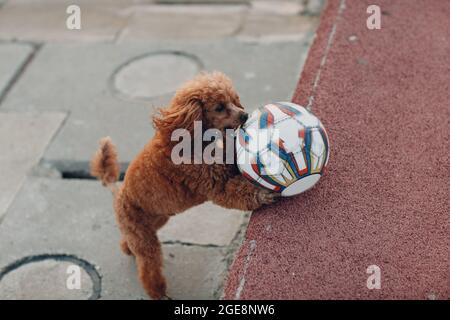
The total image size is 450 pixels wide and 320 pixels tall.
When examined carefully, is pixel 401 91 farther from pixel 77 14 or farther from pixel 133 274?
pixel 77 14

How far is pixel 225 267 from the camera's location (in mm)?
4359

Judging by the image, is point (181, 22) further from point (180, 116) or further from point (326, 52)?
point (180, 116)

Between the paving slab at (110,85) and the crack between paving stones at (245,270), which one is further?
the paving slab at (110,85)

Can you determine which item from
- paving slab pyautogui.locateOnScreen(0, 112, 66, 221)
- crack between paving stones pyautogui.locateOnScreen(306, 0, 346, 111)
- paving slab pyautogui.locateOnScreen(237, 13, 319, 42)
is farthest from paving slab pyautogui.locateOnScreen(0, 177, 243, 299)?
paving slab pyautogui.locateOnScreen(237, 13, 319, 42)

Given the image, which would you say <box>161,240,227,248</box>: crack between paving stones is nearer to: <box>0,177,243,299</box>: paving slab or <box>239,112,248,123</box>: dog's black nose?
<box>0,177,243,299</box>: paving slab

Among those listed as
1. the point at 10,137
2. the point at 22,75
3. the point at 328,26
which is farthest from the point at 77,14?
the point at 328,26

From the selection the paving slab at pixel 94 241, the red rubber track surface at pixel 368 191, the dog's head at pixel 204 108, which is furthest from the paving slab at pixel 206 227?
the dog's head at pixel 204 108

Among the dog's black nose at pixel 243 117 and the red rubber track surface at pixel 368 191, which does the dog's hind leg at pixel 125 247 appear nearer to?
the red rubber track surface at pixel 368 191

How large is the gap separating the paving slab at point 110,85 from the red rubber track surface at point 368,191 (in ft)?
3.39

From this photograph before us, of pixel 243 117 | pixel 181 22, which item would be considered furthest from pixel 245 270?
pixel 181 22

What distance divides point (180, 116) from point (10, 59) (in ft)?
12.7

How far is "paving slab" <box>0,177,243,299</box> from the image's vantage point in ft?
14.1

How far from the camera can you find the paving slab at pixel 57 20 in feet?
22.2
